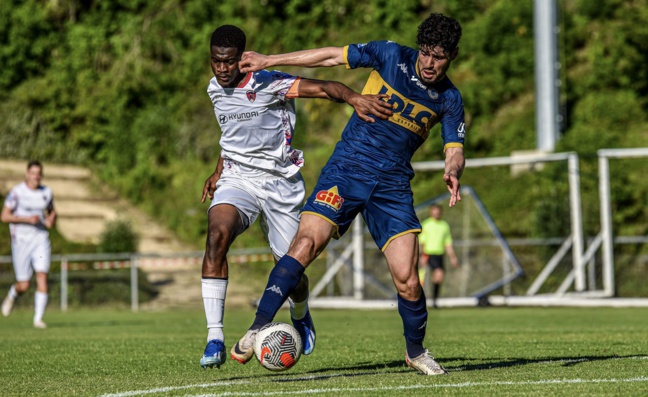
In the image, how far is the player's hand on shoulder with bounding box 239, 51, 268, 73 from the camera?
7656mm

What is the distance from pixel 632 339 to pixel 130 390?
229 inches

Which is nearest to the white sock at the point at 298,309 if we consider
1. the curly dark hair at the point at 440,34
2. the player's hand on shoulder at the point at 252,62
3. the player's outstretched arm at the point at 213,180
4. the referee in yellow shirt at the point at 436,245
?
the player's outstretched arm at the point at 213,180

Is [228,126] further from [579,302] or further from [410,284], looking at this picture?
[579,302]

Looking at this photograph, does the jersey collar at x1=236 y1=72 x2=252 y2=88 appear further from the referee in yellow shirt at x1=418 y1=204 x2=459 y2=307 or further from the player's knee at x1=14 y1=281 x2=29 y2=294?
the referee in yellow shirt at x1=418 y1=204 x2=459 y2=307

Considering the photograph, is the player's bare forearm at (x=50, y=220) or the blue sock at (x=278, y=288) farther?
the player's bare forearm at (x=50, y=220)

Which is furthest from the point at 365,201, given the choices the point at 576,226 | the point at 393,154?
the point at 576,226

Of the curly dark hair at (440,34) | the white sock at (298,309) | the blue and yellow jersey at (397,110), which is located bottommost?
the white sock at (298,309)

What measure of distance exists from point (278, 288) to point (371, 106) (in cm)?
131

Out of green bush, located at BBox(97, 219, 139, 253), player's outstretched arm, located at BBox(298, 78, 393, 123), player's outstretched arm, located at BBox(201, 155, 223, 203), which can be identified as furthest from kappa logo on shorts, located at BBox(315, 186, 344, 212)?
green bush, located at BBox(97, 219, 139, 253)

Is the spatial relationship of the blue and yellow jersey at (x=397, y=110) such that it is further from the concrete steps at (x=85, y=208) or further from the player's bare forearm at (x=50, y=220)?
the concrete steps at (x=85, y=208)

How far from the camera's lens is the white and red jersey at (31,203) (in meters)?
16.2

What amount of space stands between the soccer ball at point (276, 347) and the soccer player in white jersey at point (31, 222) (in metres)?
9.60

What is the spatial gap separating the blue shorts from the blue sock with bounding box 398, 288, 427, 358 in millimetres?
443

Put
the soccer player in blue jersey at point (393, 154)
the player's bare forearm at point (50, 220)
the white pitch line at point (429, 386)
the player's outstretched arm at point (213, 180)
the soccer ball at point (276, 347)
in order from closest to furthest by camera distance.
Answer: the white pitch line at point (429, 386)
the soccer ball at point (276, 347)
the soccer player in blue jersey at point (393, 154)
the player's outstretched arm at point (213, 180)
the player's bare forearm at point (50, 220)
